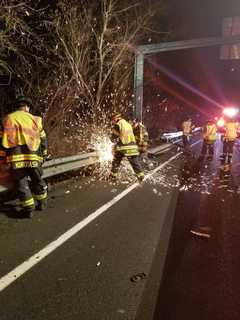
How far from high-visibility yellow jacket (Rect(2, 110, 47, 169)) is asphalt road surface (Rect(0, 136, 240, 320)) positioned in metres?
0.95

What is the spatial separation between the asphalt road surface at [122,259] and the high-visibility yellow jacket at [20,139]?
0.95 m

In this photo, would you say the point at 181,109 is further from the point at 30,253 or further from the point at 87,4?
the point at 30,253

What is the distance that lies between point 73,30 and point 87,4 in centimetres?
192

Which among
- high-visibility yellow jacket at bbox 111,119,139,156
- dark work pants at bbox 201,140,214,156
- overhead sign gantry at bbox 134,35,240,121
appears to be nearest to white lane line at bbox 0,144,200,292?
high-visibility yellow jacket at bbox 111,119,139,156

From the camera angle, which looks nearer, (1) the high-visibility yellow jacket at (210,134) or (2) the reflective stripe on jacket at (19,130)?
(2) the reflective stripe on jacket at (19,130)

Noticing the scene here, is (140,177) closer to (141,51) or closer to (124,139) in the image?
(124,139)

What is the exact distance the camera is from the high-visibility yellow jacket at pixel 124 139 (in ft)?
32.0

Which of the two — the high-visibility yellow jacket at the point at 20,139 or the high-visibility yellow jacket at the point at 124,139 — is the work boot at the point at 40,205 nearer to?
the high-visibility yellow jacket at the point at 20,139

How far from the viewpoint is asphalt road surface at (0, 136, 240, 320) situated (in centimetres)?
353

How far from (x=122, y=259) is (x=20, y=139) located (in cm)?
273

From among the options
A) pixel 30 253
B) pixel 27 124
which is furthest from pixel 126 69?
pixel 30 253

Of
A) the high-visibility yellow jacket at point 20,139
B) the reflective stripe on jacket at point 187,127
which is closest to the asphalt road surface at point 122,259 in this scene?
the high-visibility yellow jacket at point 20,139

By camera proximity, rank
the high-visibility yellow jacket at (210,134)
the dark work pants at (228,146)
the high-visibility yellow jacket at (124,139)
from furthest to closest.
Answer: the high-visibility yellow jacket at (210,134), the dark work pants at (228,146), the high-visibility yellow jacket at (124,139)

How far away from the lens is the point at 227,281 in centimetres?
409
